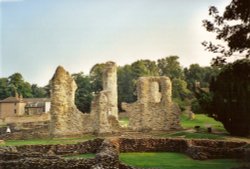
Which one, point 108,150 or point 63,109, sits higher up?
point 63,109

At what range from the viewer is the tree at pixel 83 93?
66688 millimetres

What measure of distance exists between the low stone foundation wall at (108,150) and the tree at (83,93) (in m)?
43.8

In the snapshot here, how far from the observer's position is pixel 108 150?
16.3m

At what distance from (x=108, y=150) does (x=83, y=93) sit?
53431 millimetres

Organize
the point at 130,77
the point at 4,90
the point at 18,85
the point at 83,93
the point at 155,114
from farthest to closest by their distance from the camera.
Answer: the point at 18,85 → the point at 4,90 → the point at 130,77 → the point at 83,93 → the point at 155,114

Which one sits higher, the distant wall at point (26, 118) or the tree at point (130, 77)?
the tree at point (130, 77)

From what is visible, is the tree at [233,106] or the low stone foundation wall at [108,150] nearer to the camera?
Result: the low stone foundation wall at [108,150]

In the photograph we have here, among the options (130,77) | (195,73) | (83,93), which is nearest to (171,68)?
(195,73)

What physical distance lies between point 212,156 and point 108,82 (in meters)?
22.7

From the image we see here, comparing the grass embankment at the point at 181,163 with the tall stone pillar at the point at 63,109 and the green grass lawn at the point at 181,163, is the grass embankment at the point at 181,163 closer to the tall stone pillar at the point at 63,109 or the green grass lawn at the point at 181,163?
the green grass lawn at the point at 181,163

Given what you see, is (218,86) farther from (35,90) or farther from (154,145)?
(35,90)

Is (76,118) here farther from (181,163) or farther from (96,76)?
(96,76)

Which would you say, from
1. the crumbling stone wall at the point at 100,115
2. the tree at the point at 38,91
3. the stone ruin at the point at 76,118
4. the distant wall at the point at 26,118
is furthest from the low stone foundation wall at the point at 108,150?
the tree at the point at 38,91

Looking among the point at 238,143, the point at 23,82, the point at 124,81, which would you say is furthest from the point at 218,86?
the point at 23,82
